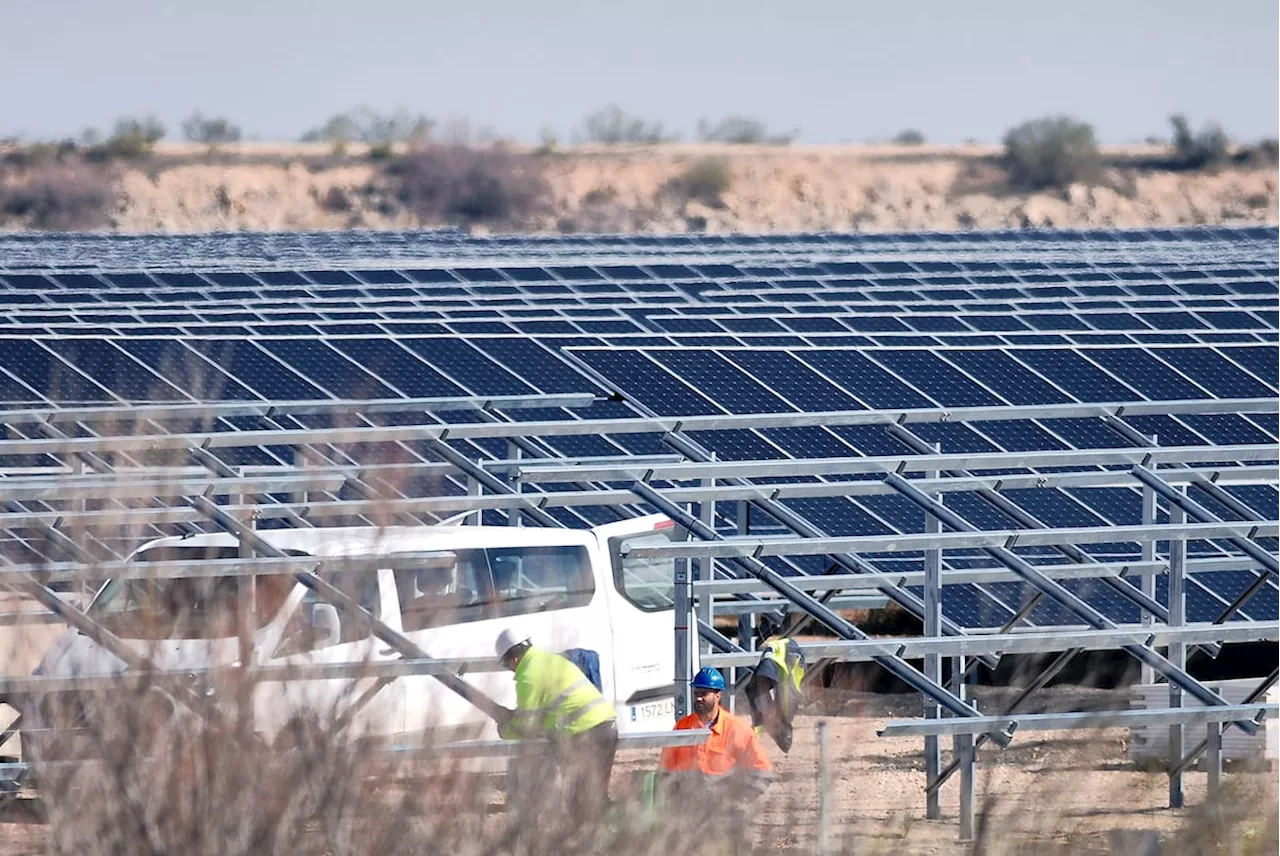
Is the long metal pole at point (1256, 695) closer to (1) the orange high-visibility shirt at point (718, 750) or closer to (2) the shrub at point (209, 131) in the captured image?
(1) the orange high-visibility shirt at point (718, 750)

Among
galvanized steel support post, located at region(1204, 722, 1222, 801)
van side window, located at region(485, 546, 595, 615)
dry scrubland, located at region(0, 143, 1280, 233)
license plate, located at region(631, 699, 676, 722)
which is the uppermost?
van side window, located at region(485, 546, 595, 615)

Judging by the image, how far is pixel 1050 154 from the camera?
82250mm

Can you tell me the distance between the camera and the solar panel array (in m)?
16.8

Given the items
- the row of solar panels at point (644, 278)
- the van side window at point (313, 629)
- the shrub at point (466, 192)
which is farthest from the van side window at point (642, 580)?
the shrub at point (466, 192)

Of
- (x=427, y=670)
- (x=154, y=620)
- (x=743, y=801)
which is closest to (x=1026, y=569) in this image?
(x=427, y=670)

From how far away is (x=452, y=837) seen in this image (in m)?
4.99

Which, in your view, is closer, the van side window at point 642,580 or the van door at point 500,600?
the van door at point 500,600

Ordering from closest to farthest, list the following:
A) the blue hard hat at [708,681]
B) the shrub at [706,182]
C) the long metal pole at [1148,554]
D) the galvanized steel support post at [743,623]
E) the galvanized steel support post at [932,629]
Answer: the blue hard hat at [708,681]
the galvanized steel support post at [932,629]
the long metal pole at [1148,554]
the galvanized steel support post at [743,623]
the shrub at [706,182]

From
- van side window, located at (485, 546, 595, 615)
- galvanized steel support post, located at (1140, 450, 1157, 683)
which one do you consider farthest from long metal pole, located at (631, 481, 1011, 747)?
galvanized steel support post, located at (1140, 450, 1157, 683)

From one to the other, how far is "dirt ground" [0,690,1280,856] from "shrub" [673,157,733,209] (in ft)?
218

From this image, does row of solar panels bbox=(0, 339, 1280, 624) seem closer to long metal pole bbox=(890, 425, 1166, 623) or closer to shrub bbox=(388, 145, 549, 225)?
long metal pole bbox=(890, 425, 1166, 623)

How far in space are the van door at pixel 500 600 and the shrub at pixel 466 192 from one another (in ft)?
221

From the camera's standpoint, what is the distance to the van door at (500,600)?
1146 centimetres

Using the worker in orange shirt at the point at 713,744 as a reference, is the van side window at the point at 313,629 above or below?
above
